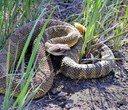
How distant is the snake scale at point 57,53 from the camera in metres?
3.17

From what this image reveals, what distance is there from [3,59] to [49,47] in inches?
20.0

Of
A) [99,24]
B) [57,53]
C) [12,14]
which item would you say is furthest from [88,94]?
[12,14]

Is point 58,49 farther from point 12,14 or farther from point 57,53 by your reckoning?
point 12,14

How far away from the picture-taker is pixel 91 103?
3098 millimetres

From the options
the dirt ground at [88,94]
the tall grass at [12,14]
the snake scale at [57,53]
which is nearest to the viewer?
the dirt ground at [88,94]

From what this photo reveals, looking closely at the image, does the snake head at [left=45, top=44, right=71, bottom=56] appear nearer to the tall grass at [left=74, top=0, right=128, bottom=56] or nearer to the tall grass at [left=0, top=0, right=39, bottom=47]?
the tall grass at [left=74, top=0, right=128, bottom=56]

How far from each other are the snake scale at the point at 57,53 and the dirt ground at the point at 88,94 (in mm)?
68

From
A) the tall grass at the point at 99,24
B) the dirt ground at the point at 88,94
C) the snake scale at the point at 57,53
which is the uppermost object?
the tall grass at the point at 99,24

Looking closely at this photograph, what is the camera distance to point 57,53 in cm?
351

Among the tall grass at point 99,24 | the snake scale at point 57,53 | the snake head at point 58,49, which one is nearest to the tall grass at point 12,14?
the snake scale at point 57,53

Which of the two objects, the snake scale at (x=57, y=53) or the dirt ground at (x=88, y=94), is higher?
the snake scale at (x=57, y=53)

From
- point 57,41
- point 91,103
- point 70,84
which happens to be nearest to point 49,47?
point 57,41

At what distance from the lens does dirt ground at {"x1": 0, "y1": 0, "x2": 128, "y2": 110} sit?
10.0 ft

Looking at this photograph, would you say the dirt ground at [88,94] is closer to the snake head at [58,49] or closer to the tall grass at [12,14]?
the snake head at [58,49]
